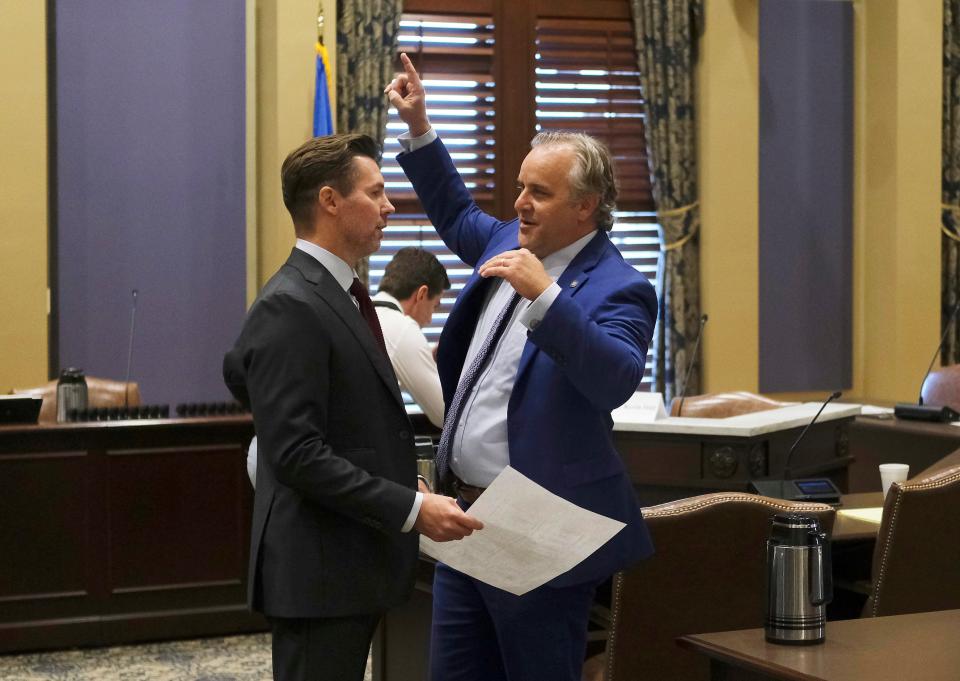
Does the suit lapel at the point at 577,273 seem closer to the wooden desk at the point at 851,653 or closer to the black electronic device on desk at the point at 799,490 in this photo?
the wooden desk at the point at 851,653

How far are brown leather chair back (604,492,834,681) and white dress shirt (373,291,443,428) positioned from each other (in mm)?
1989

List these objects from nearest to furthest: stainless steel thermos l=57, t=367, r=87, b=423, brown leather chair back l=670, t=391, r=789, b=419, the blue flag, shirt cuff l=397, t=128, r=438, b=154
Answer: shirt cuff l=397, t=128, r=438, b=154 < stainless steel thermos l=57, t=367, r=87, b=423 < brown leather chair back l=670, t=391, r=789, b=419 < the blue flag

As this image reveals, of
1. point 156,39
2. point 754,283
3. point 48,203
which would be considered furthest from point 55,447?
point 754,283

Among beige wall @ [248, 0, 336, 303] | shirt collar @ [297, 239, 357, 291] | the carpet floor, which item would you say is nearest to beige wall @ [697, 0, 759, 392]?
beige wall @ [248, 0, 336, 303]

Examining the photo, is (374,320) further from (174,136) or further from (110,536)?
(174,136)

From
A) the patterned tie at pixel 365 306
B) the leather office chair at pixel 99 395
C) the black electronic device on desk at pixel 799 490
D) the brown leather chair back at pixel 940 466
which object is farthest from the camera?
the leather office chair at pixel 99 395

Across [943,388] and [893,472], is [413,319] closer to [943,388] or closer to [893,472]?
[893,472]

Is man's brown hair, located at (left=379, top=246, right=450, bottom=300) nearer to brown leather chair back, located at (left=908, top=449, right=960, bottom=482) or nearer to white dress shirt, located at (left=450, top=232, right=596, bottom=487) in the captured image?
brown leather chair back, located at (left=908, top=449, right=960, bottom=482)

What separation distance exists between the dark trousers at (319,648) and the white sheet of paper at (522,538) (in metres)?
0.25

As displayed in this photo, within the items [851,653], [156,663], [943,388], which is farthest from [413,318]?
[851,653]

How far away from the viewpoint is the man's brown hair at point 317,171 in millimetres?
2141

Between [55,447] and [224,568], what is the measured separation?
0.81 meters

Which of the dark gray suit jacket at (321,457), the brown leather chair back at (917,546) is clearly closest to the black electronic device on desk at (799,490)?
the brown leather chair back at (917,546)

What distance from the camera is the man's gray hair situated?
2.38m
